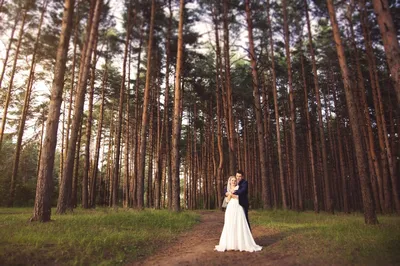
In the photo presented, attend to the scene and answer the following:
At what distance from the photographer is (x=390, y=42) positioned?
6602mm

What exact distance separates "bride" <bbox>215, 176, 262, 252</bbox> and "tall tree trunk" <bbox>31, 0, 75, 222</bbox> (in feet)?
19.6

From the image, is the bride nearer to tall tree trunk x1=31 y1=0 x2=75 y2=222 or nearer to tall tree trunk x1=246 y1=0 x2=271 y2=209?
tall tree trunk x1=31 y1=0 x2=75 y2=222

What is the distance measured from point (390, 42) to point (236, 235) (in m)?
6.42

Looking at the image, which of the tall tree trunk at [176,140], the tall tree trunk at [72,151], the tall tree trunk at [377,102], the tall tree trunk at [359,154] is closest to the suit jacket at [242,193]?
the tall tree trunk at [359,154]

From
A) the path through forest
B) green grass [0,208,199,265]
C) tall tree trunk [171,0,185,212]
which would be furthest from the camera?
tall tree trunk [171,0,185,212]

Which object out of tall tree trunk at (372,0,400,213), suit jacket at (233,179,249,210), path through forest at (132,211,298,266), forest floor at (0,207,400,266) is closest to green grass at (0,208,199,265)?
forest floor at (0,207,400,266)

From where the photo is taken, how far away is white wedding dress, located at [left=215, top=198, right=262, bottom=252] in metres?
6.71

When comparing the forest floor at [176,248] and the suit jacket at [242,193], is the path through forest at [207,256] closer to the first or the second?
the forest floor at [176,248]

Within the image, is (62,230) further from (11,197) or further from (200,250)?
(11,197)

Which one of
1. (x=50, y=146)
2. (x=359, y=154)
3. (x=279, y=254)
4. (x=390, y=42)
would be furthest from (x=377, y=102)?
(x=50, y=146)

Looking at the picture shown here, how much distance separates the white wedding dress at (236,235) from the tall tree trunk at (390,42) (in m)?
4.89

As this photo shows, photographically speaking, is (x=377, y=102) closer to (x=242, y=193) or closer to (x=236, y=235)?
(x=242, y=193)

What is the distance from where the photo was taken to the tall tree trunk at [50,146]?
338 inches

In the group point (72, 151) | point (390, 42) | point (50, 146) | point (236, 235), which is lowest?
point (236, 235)
